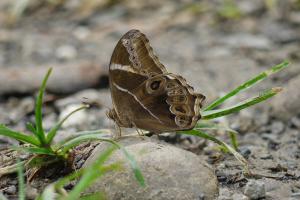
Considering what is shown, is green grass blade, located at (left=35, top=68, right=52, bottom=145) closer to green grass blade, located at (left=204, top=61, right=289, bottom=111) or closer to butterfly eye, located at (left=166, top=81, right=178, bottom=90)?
butterfly eye, located at (left=166, top=81, right=178, bottom=90)

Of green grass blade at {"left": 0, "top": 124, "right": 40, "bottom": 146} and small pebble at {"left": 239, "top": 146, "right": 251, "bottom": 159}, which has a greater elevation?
green grass blade at {"left": 0, "top": 124, "right": 40, "bottom": 146}

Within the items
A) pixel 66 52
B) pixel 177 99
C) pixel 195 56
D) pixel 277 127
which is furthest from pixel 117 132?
pixel 66 52

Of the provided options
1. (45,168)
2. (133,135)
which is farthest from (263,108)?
(45,168)

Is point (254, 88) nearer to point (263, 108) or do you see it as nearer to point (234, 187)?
point (263, 108)

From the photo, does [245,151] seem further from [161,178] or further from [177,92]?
[161,178]

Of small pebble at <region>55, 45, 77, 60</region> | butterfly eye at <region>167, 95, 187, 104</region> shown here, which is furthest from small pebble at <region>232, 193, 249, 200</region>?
small pebble at <region>55, 45, 77, 60</region>
